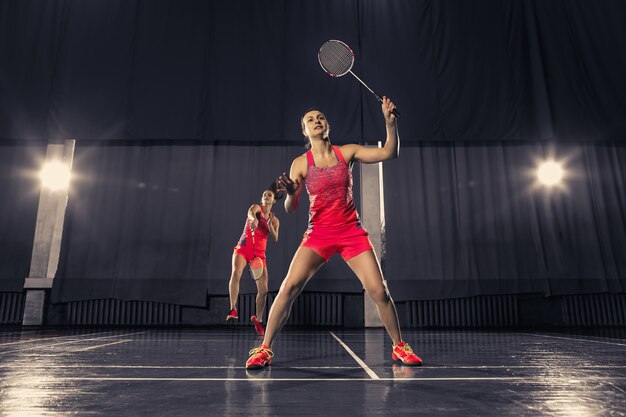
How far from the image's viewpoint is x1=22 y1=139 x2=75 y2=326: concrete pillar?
6422 mm

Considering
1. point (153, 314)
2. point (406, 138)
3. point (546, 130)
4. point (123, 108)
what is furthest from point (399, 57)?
point (153, 314)

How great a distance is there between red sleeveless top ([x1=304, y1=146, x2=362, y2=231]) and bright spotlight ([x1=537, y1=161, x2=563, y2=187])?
19.4ft

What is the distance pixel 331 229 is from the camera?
83.7 inches

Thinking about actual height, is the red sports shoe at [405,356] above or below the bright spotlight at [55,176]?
below

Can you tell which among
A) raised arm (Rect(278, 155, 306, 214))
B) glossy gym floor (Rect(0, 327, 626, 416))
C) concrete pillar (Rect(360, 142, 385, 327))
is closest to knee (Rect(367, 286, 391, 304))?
glossy gym floor (Rect(0, 327, 626, 416))

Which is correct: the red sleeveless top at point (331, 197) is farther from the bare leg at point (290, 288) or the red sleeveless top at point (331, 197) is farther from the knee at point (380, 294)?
the knee at point (380, 294)

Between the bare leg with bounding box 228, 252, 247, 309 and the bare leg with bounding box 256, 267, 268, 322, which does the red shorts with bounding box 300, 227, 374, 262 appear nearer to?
the bare leg with bounding box 256, 267, 268, 322

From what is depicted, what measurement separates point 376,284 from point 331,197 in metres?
0.46

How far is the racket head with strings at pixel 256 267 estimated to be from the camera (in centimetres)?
494

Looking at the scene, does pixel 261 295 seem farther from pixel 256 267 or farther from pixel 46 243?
pixel 46 243

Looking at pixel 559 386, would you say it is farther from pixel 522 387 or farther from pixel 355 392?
pixel 355 392

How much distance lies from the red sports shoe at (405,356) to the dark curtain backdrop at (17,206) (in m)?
6.28

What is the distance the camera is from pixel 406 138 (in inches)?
255

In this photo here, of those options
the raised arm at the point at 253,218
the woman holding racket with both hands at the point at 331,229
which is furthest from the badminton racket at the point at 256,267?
the woman holding racket with both hands at the point at 331,229
